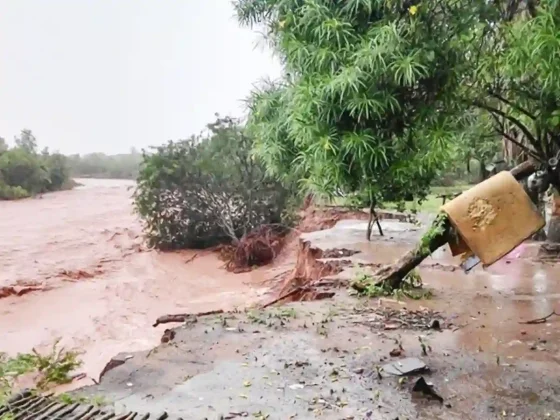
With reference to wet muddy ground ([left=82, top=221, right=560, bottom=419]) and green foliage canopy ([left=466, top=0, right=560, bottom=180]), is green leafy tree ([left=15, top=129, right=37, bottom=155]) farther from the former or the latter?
green foliage canopy ([left=466, top=0, right=560, bottom=180])

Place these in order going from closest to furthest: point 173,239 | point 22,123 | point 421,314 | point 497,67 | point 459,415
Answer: point 459,415 → point 497,67 → point 421,314 → point 22,123 → point 173,239

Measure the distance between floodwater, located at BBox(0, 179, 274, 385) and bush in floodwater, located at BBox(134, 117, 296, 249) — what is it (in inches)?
14.6

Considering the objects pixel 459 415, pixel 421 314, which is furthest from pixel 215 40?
pixel 459 415

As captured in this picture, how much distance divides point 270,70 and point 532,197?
1.58 m

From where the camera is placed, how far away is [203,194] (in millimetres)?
9000

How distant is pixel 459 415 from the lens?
6.33 feet

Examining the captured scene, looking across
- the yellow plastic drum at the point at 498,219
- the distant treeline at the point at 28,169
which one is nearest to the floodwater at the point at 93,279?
the distant treeline at the point at 28,169

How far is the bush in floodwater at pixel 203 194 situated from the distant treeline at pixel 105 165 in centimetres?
19

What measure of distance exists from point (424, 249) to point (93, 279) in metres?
4.90

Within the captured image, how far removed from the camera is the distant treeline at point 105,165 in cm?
763

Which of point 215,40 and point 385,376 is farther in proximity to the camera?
point 215,40

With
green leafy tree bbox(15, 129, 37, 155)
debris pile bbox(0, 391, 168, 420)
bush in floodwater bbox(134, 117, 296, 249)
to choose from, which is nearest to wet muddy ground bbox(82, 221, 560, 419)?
debris pile bbox(0, 391, 168, 420)

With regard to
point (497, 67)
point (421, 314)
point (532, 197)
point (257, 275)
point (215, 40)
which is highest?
point (215, 40)

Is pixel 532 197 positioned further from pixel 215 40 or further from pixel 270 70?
pixel 215 40
